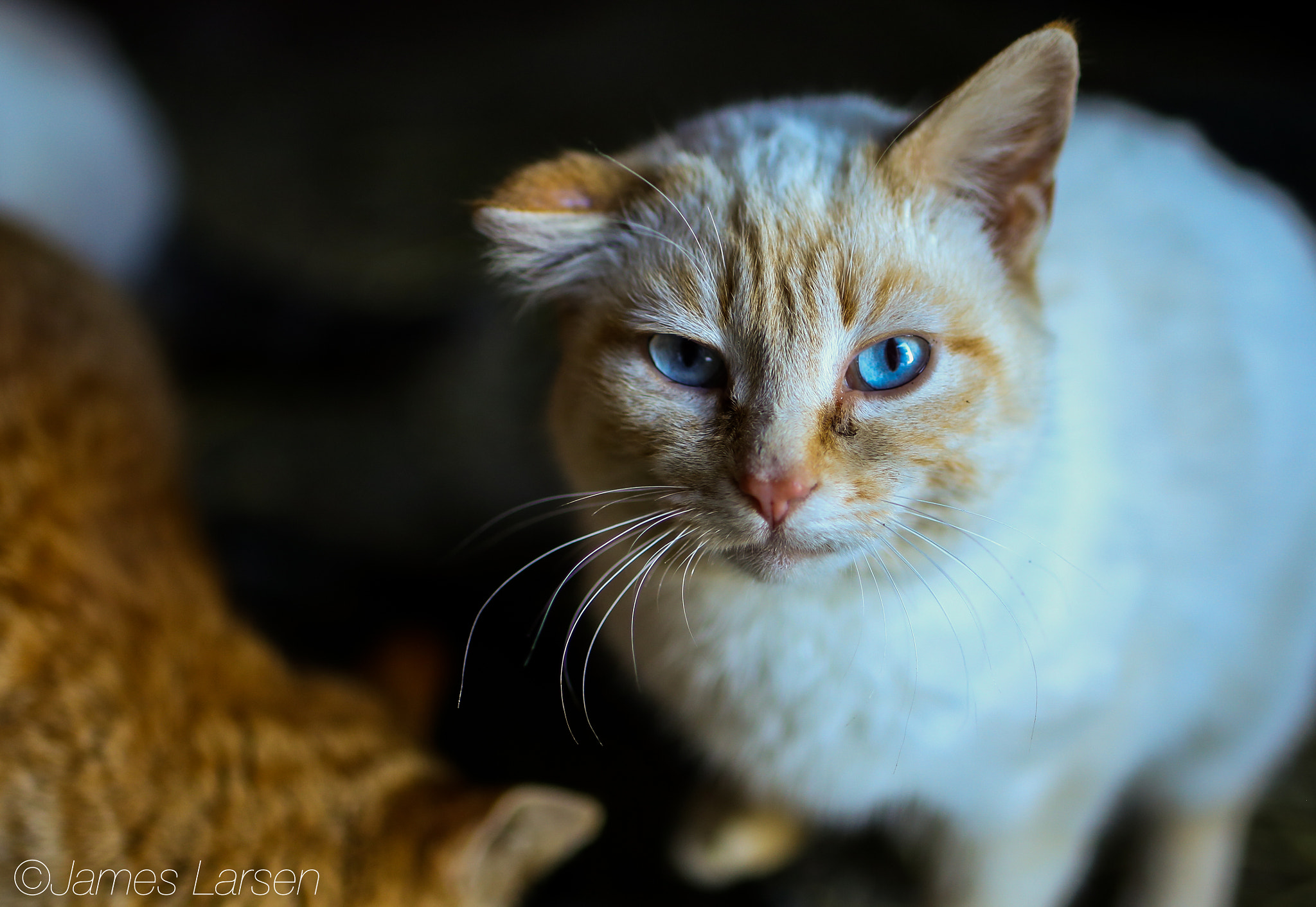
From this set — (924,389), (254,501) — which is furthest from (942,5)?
(254,501)

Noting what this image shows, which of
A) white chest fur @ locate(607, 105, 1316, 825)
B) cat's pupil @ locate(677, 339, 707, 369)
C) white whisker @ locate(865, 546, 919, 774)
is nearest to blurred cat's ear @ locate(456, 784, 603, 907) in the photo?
white chest fur @ locate(607, 105, 1316, 825)

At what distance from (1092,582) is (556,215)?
93 centimetres

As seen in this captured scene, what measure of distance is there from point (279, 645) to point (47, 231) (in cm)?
121

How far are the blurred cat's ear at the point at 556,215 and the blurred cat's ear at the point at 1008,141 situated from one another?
378mm

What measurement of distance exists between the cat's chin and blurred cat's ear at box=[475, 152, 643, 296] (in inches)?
18.8

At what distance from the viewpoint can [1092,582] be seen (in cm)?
136

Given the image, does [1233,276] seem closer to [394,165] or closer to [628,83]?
[628,83]

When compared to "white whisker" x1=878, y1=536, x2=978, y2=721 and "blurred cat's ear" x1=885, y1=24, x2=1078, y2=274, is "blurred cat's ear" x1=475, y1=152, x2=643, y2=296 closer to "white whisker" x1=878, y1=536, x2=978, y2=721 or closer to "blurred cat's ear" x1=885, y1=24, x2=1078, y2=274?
"blurred cat's ear" x1=885, y1=24, x2=1078, y2=274

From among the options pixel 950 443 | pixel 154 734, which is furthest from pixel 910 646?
pixel 154 734

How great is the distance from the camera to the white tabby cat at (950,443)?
1.13 m

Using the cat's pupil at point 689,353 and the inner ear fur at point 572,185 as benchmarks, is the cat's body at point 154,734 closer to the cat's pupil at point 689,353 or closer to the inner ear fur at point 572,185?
the cat's pupil at point 689,353

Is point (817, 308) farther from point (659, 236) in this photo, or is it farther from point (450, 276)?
point (450, 276)

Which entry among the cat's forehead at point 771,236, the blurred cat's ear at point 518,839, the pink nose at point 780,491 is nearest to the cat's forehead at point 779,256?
the cat's forehead at point 771,236

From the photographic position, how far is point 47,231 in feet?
7.69
